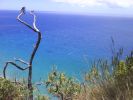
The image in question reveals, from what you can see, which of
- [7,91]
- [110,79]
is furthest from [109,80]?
[7,91]

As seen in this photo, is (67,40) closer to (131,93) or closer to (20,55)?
(20,55)

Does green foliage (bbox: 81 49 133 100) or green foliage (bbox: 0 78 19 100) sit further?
green foliage (bbox: 0 78 19 100)

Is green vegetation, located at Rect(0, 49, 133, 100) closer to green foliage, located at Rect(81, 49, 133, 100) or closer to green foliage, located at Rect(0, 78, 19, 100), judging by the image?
green foliage, located at Rect(81, 49, 133, 100)

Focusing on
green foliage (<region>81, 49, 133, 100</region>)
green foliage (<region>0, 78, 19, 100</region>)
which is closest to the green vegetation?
green foliage (<region>81, 49, 133, 100</region>)

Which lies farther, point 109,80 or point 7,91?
point 7,91

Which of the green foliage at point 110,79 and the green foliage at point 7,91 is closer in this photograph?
the green foliage at point 110,79

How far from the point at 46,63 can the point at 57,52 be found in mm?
9715

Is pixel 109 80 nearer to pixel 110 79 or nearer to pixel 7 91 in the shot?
pixel 110 79

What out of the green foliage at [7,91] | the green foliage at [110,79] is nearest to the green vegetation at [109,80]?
the green foliage at [110,79]

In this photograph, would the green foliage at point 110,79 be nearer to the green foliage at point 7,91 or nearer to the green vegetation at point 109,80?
the green vegetation at point 109,80

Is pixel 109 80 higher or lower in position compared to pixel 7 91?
higher

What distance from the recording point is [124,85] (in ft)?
13.2

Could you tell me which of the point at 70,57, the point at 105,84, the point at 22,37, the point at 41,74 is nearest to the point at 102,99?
the point at 105,84

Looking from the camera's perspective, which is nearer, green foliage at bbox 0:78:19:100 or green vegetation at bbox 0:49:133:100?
green vegetation at bbox 0:49:133:100
